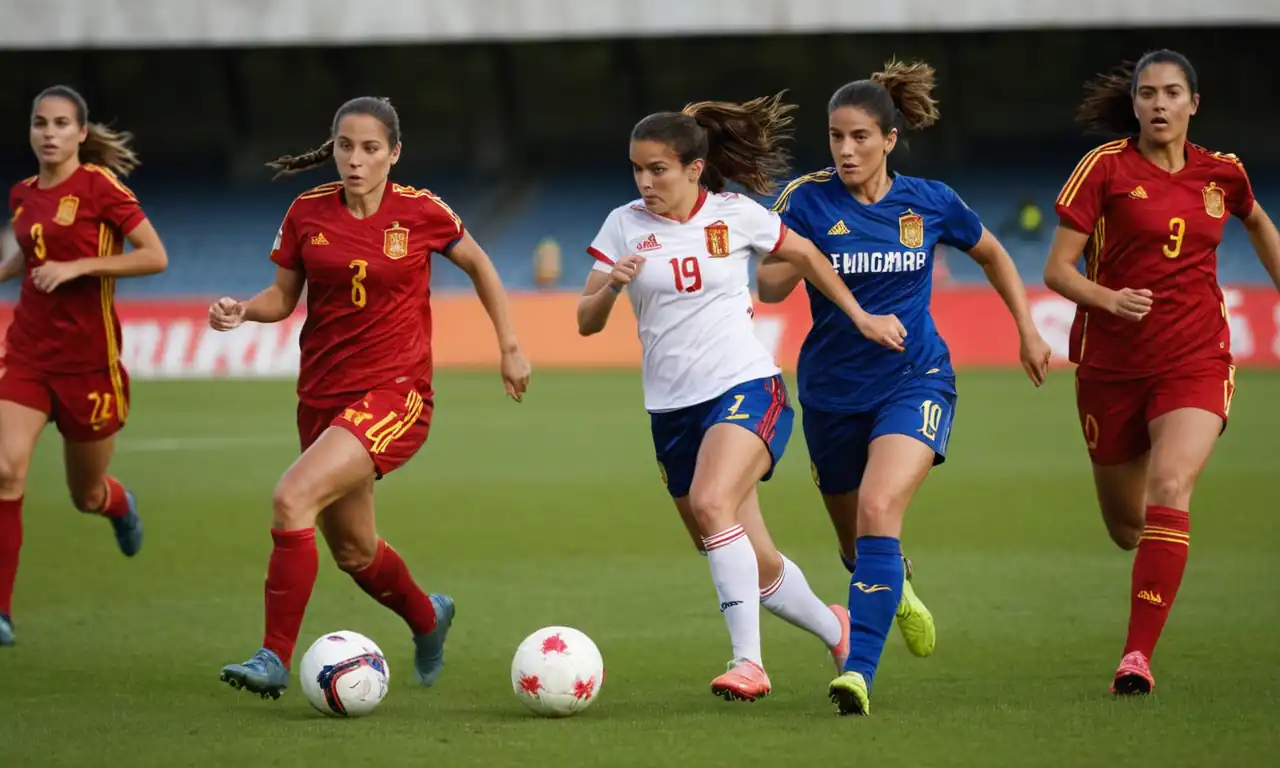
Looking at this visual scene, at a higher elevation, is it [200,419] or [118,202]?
[118,202]

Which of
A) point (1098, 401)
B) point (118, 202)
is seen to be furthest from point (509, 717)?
point (118, 202)

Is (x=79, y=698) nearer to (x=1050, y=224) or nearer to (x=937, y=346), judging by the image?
(x=937, y=346)

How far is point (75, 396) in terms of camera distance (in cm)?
867

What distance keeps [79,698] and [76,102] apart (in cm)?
317

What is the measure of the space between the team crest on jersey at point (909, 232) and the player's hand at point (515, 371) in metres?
1.55

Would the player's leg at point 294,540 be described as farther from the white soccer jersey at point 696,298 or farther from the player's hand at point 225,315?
the white soccer jersey at point 696,298

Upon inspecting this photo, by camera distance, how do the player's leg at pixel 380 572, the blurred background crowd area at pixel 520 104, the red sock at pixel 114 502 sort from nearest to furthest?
the player's leg at pixel 380 572, the red sock at pixel 114 502, the blurred background crowd area at pixel 520 104

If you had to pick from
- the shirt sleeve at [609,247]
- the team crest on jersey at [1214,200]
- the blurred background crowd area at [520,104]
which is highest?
the blurred background crowd area at [520,104]

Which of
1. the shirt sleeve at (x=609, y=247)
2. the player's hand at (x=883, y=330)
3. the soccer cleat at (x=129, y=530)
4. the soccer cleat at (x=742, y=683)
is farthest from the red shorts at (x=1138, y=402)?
the soccer cleat at (x=129, y=530)

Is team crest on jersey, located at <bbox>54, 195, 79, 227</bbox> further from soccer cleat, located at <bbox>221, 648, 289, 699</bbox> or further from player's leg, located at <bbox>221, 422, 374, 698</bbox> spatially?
soccer cleat, located at <bbox>221, 648, 289, 699</bbox>

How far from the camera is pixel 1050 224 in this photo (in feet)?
A: 122

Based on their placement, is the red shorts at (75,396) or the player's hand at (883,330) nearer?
the player's hand at (883,330)

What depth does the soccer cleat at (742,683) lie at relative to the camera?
249 inches

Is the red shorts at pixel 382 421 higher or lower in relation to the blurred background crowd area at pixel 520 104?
lower
